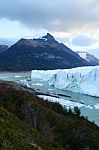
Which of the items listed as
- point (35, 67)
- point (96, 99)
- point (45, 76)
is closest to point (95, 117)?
point (96, 99)

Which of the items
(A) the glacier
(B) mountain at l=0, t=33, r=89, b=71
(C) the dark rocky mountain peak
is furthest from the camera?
(C) the dark rocky mountain peak

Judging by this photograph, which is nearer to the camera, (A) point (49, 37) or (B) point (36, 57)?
(B) point (36, 57)

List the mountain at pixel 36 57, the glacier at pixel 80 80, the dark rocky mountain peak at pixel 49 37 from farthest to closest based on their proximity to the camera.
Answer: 1. the dark rocky mountain peak at pixel 49 37
2. the mountain at pixel 36 57
3. the glacier at pixel 80 80

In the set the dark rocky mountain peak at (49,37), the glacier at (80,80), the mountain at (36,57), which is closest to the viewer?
the glacier at (80,80)

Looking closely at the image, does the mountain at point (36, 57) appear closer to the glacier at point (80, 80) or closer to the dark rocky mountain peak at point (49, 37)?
the dark rocky mountain peak at point (49, 37)

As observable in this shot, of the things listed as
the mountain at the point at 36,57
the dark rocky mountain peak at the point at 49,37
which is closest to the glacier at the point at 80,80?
the mountain at the point at 36,57

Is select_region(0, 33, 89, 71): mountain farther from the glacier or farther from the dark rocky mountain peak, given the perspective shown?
the glacier

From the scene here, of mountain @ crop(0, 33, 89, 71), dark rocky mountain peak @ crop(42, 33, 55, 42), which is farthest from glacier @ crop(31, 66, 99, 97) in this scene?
dark rocky mountain peak @ crop(42, 33, 55, 42)

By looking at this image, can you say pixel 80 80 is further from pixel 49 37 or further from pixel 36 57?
pixel 49 37

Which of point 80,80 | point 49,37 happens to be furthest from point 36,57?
point 80,80
